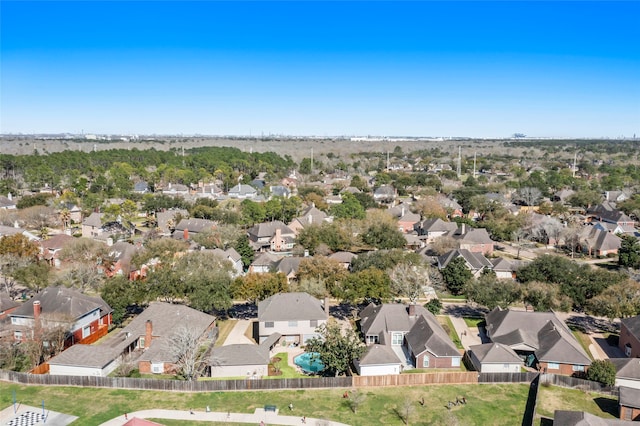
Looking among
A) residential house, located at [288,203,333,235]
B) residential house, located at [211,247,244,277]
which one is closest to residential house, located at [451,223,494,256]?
residential house, located at [288,203,333,235]

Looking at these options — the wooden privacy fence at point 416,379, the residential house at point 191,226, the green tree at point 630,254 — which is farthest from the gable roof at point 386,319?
the residential house at point 191,226

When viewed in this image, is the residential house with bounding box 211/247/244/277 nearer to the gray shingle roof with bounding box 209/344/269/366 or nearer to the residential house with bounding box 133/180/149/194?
the gray shingle roof with bounding box 209/344/269/366

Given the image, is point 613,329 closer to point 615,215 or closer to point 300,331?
point 300,331

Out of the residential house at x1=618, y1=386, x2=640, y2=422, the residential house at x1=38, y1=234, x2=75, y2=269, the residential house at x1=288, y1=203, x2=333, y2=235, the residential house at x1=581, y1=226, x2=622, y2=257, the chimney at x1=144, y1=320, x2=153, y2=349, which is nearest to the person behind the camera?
the residential house at x1=618, y1=386, x2=640, y2=422

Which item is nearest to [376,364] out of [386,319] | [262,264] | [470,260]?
[386,319]

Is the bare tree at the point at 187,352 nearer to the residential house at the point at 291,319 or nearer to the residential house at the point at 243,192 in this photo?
the residential house at the point at 291,319
